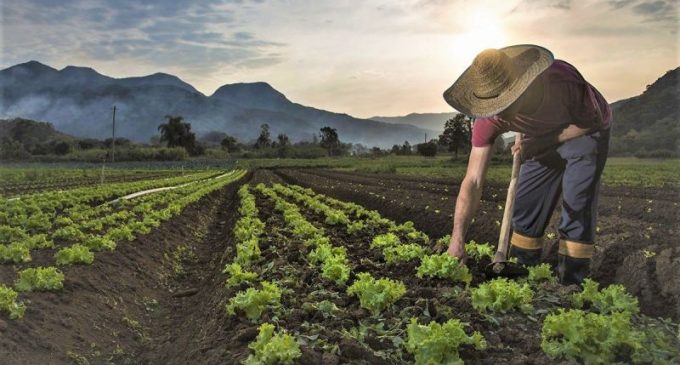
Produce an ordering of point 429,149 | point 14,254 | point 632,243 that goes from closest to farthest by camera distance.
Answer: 1. point 632,243
2. point 14,254
3. point 429,149

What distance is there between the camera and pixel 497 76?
17.1 feet

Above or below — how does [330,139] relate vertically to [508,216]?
above

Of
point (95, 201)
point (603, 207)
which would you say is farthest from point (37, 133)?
point (603, 207)

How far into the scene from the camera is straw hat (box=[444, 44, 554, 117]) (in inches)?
203

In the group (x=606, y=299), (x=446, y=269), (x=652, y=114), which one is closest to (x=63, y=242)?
(x=446, y=269)

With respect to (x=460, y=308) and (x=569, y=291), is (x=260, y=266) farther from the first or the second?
(x=569, y=291)

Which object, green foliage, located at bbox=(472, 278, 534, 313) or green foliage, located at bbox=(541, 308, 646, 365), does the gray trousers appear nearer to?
green foliage, located at bbox=(472, 278, 534, 313)

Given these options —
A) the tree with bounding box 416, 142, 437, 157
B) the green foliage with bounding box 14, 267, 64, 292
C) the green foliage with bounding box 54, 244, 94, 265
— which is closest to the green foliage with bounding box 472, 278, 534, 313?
the green foliage with bounding box 14, 267, 64, 292

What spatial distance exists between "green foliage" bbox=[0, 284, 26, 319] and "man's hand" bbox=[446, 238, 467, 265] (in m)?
4.48

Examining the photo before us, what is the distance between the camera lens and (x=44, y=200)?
16984 millimetres

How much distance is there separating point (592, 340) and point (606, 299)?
131cm

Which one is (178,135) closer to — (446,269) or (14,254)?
(14,254)

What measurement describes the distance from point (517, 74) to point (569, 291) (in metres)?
2.13

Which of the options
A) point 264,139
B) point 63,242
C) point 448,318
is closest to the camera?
point 448,318
